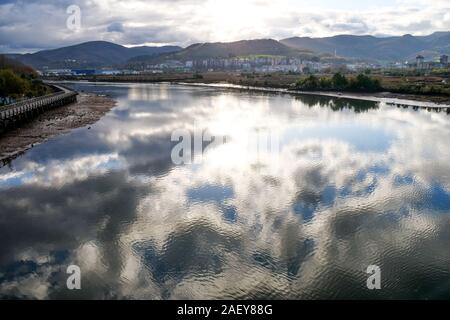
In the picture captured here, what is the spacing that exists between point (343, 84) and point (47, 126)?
77808 mm

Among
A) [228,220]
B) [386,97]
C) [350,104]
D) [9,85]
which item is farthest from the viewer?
[386,97]

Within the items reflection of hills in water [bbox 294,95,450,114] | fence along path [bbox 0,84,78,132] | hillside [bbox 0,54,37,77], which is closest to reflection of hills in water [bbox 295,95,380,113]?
reflection of hills in water [bbox 294,95,450,114]

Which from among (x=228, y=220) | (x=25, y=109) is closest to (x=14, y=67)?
(x=25, y=109)

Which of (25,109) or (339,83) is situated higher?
(339,83)

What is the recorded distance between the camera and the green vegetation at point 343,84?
3895 inches

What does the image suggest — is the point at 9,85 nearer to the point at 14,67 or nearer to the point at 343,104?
the point at 343,104

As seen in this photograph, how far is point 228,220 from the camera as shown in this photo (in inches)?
843

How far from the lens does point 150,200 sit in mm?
24312

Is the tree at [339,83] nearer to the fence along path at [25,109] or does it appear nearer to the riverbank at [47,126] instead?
the riverbank at [47,126]

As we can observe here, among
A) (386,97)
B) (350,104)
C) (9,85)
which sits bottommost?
(350,104)

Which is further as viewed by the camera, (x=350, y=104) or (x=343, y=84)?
(x=343, y=84)

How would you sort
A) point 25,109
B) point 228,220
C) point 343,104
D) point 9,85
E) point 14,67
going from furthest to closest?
point 14,67
point 343,104
point 9,85
point 25,109
point 228,220

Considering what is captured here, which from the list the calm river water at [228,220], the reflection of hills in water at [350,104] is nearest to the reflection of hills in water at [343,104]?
the reflection of hills in water at [350,104]

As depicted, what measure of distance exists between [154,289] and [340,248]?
29.0 ft
